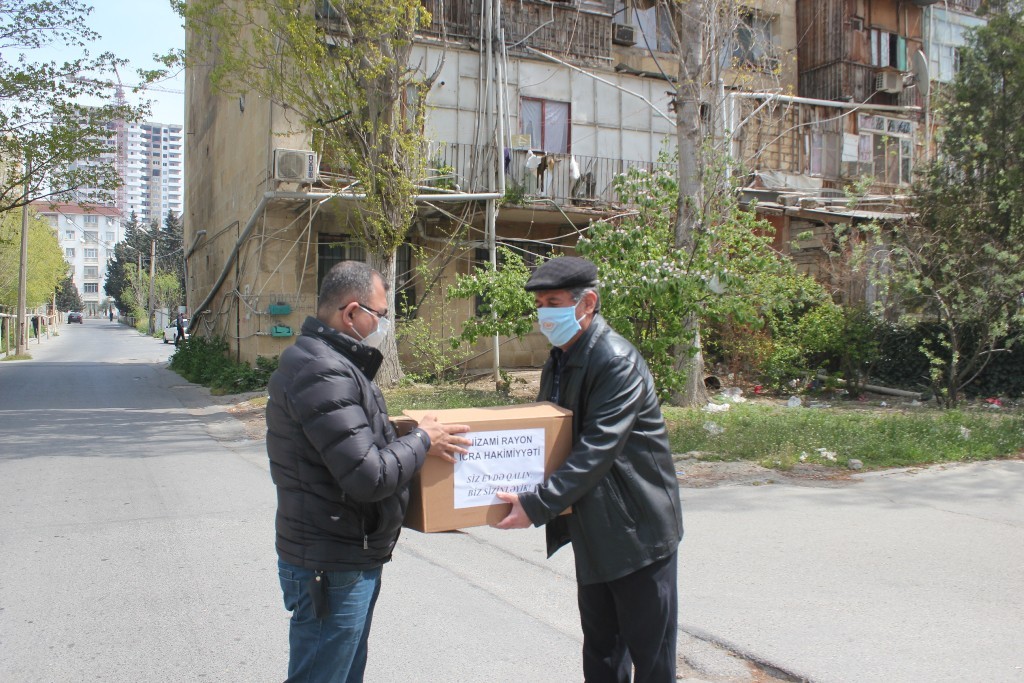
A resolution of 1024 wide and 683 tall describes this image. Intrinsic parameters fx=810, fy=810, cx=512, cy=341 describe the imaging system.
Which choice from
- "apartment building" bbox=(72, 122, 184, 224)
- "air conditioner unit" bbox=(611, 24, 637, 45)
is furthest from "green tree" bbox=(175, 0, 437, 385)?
"apartment building" bbox=(72, 122, 184, 224)

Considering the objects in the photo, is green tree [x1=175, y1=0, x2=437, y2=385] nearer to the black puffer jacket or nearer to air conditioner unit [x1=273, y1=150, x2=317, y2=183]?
air conditioner unit [x1=273, y1=150, x2=317, y2=183]

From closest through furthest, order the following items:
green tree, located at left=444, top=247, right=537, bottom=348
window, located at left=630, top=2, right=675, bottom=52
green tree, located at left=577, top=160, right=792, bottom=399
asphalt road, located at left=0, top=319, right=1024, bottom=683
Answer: asphalt road, located at left=0, top=319, right=1024, bottom=683, green tree, located at left=577, top=160, right=792, bottom=399, green tree, located at left=444, top=247, right=537, bottom=348, window, located at left=630, top=2, right=675, bottom=52

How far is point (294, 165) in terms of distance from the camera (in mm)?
15625

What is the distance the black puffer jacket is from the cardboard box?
0.12 meters

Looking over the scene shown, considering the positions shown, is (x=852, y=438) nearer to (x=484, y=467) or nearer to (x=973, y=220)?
(x=973, y=220)

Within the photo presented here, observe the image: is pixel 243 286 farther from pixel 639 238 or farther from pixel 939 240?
pixel 939 240

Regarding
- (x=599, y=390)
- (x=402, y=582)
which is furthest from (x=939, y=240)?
(x=599, y=390)

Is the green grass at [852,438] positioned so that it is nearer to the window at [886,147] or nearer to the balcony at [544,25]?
the balcony at [544,25]

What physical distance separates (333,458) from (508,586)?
302 cm

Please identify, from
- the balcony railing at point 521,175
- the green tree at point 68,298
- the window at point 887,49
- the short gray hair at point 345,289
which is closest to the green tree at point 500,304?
the balcony railing at point 521,175

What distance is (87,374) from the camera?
22844mm

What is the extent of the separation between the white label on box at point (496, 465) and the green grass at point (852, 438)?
6217 mm

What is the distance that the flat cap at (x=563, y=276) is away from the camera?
2.94 m

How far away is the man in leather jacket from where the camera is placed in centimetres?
275
